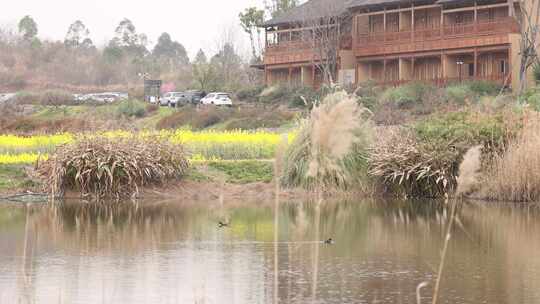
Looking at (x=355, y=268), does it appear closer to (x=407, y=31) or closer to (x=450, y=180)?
(x=450, y=180)

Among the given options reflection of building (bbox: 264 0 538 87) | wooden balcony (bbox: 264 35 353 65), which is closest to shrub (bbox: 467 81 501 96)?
reflection of building (bbox: 264 0 538 87)

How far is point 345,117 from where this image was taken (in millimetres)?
9906

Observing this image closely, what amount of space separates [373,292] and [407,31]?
53.2m

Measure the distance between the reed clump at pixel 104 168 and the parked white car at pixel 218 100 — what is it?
40108mm

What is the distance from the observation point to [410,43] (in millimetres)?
65438

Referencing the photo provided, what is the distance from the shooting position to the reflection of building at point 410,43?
201 feet

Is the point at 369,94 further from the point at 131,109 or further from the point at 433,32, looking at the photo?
the point at 131,109

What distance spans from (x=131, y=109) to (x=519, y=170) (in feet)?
140

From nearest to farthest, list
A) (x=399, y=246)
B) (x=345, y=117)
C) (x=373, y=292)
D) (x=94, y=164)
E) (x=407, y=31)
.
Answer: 1. (x=345, y=117)
2. (x=373, y=292)
3. (x=399, y=246)
4. (x=94, y=164)
5. (x=407, y=31)

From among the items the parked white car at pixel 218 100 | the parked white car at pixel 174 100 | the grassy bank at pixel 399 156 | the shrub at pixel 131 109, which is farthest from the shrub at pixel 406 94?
the grassy bank at pixel 399 156

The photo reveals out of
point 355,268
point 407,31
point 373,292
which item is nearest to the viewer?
point 373,292

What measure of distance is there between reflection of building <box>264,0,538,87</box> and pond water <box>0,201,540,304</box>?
37.4m

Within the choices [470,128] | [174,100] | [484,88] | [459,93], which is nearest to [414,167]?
[470,128]

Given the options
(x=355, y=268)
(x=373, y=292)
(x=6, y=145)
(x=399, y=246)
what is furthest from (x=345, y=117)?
(x=6, y=145)
